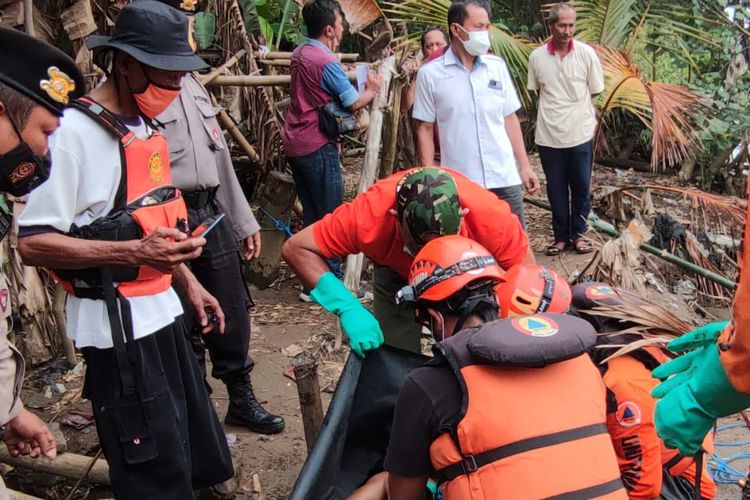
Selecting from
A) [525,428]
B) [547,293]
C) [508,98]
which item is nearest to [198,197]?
[547,293]

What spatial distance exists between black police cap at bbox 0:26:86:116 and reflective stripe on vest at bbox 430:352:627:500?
1.19 meters

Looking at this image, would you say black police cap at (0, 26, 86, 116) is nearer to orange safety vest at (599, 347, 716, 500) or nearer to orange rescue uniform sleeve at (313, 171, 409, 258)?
orange rescue uniform sleeve at (313, 171, 409, 258)

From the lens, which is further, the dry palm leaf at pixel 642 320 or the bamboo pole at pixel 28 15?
the bamboo pole at pixel 28 15

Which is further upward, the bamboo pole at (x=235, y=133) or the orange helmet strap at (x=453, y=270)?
the orange helmet strap at (x=453, y=270)

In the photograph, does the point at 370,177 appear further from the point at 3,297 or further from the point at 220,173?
the point at 3,297

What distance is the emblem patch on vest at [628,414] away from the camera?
2.13 metres

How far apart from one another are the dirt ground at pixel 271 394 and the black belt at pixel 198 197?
1.27 metres

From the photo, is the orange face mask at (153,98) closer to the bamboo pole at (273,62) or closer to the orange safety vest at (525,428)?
the orange safety vest at (525,428)

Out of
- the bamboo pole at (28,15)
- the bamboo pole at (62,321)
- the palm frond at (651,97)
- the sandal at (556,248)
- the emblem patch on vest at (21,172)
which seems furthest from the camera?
the sandal at (556,248)

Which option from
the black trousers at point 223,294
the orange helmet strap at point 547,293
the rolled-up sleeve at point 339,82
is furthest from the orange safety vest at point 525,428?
the rolled-up sleeve at point 339,82

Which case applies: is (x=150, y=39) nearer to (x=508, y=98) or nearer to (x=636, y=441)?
(x=636, y=441)

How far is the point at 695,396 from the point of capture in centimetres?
172

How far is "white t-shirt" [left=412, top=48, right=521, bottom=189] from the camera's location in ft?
14.8

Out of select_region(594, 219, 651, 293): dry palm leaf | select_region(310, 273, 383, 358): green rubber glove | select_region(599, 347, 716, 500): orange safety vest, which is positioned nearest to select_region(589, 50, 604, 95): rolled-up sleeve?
select_region(594, 219, 651, 293): dry palm leaf
